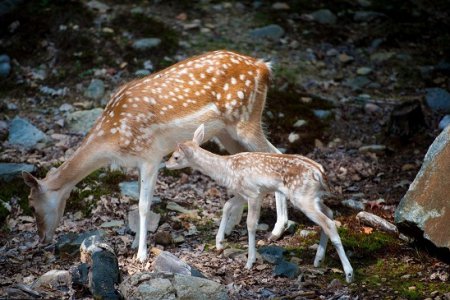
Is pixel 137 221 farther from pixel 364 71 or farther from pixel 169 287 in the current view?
pixel 364 71

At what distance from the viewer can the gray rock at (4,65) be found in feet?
41.9

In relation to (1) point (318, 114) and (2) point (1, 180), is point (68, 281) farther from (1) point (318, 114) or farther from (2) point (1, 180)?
(1) point (318, 114)

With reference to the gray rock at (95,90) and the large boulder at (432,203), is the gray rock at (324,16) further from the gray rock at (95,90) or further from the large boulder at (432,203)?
the large boulder at (432,203)

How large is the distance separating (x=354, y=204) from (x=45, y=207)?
3494 millimetres

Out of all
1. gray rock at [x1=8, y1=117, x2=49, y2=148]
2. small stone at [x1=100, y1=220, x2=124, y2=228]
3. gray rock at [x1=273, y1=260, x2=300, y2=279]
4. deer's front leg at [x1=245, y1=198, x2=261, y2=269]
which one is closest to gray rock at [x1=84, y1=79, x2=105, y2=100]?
gray rock at [x1=8, y1=117, x2=49, y2=148]

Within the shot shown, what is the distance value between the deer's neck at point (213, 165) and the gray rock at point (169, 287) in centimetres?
138

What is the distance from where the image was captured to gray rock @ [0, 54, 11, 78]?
12766mm

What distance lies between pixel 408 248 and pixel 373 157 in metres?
2.90

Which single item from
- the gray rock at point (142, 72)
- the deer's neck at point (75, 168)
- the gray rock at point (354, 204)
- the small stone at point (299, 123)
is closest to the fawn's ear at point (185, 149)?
the deer's neck at point (75, 168)

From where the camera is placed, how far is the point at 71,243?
27.1 ft

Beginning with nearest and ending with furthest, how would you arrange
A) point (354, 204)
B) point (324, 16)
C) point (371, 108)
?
point (354, 204) → point (371, 108) → point (324, 16)

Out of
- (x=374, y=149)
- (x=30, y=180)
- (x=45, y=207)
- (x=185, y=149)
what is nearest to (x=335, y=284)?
(x=185, y=149)

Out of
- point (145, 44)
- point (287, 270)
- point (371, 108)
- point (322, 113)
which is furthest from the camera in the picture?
point (145, 44)

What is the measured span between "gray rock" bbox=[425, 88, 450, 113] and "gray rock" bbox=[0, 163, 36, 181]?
5898 mm
